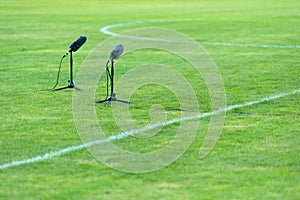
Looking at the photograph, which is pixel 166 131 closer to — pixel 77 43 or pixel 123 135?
pixel 123 135

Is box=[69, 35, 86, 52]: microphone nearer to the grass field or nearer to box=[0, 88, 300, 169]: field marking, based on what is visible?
the grass field

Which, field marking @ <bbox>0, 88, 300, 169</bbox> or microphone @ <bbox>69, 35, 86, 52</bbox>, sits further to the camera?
microphone @ <bbox>69, 35, 86, 52</bbox>

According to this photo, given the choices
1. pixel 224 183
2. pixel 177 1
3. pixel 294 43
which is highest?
pixel 224 183

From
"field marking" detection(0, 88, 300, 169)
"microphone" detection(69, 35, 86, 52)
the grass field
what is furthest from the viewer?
"microphone" detection(69, 35, 86, 52)

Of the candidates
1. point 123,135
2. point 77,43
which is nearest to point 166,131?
point 123,135

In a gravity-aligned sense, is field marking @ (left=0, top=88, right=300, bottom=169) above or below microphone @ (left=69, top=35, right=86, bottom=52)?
below

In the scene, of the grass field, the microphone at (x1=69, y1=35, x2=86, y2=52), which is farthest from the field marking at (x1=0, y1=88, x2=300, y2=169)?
the microphone at (x1=69, y1=35, x2=86, y2=52)

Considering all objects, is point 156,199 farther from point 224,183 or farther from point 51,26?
point 51,26

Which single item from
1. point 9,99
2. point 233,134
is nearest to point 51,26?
point 9,99

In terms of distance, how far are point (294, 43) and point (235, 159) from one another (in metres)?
10.6

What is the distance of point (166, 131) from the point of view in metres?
8.30

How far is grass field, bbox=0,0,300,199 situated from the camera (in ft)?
20.4

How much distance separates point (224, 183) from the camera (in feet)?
20.7

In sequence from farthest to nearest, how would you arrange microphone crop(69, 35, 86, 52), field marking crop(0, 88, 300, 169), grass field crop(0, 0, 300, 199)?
microphone crop(69, 35, 86, 52) < field marking crop(0, 88, 300, 169) < grass field crop(0, 0, 300, 199)
